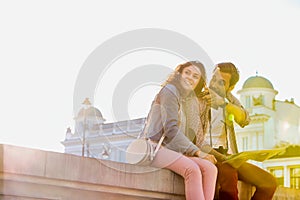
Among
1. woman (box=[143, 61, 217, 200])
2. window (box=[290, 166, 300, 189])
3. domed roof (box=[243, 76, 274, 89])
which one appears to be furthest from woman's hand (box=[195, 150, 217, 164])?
domed roof (box=[243, 76, 274, 89])

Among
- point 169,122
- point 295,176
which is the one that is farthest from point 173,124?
point 295,176

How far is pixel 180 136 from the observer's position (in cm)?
402

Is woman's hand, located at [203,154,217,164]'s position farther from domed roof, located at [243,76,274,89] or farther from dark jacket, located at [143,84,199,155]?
domed roof, located at [243,76,274,89]

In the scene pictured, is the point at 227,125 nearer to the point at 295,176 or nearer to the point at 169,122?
the point at 169,122

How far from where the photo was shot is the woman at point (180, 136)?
3996 millimetres

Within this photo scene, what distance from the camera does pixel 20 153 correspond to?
130 inches

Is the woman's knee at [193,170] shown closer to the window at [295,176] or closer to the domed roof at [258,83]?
the window at [295,176]

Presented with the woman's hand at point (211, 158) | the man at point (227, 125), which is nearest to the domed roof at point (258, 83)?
the man at point (227, 125)

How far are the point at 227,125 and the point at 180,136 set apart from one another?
0.68 meters

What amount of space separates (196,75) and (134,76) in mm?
494

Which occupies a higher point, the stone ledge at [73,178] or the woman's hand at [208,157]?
the woman's hand at [208,157]

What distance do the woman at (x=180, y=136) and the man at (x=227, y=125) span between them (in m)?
0.24

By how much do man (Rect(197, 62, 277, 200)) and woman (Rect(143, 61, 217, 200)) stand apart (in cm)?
24

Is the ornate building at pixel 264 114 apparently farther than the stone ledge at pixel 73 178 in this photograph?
Yes
